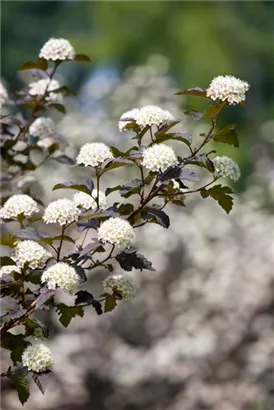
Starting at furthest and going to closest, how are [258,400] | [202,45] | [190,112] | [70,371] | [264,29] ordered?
[264,29] → [202,45] → [258,400] → [70,371] → [190,112]

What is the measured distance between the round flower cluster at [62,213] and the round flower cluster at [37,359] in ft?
0.86

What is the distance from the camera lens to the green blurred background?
571 inches

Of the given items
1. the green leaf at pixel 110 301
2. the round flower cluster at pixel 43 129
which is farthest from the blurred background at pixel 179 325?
the green leaf at pixel 110 301

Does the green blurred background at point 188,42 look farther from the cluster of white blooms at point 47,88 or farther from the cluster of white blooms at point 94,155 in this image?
the cluster of white blooms at point 94,155

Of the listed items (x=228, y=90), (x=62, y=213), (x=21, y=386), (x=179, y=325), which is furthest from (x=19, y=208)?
(x=179, y=325)

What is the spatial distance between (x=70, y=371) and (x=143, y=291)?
0.68m

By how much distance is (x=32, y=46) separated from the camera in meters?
17.1

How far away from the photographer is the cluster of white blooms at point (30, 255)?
1.52m

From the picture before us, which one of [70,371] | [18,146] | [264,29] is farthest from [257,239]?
[264,29]

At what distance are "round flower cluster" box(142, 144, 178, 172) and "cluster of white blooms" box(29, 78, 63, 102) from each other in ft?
2.46

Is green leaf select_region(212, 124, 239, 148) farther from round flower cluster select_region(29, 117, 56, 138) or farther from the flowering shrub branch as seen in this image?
round flower cluster select_region(29, 117, 56, 138)

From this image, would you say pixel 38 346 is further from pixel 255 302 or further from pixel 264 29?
pixel 264 29

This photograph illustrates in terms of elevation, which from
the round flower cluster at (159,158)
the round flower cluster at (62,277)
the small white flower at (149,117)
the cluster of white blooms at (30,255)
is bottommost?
the round flower cluster at (62,277)

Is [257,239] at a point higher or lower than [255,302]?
higher
